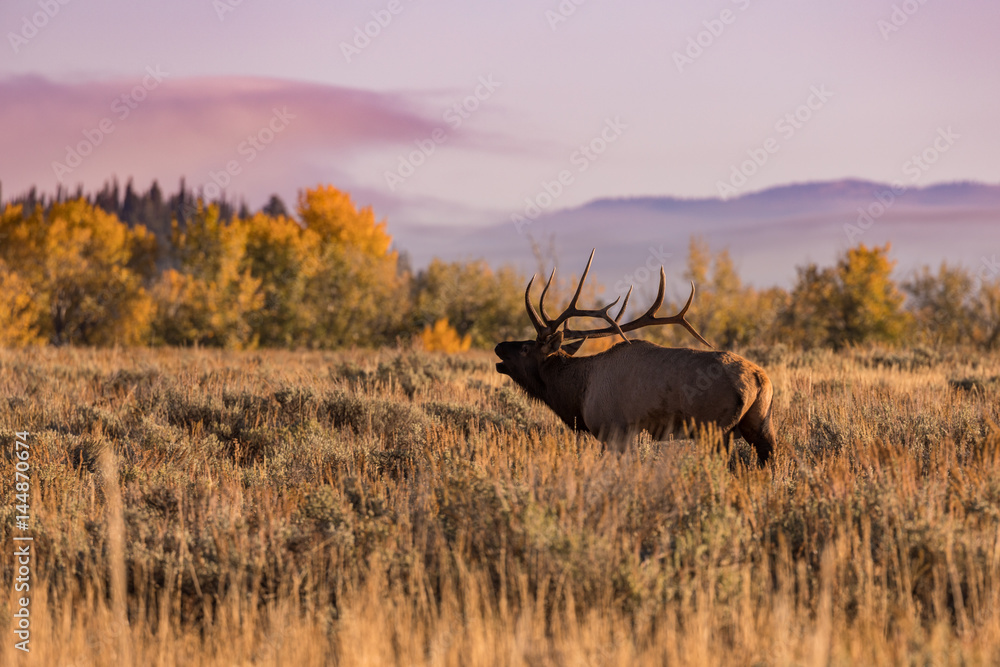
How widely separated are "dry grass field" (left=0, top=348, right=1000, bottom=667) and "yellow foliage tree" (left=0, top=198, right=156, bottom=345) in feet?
140

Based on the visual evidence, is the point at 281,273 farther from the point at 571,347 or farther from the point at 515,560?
the point at 515,560

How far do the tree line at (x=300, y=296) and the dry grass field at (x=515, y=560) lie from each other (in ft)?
125

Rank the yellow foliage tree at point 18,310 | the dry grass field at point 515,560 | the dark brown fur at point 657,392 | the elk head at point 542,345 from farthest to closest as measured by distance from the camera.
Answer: the yellow foliage tree at point 18,310 → the elk head at point 542,345 → the dark brown fur at point 657,392 → the dry grass field at point 515,560

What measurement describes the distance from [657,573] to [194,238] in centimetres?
4669

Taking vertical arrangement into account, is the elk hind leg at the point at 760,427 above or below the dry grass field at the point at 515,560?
above

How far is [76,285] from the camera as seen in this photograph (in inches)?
1793

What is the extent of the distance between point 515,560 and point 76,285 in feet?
162

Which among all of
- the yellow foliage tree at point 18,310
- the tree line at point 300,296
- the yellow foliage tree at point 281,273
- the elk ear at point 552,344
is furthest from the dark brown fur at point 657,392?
the yellow foliage tree at point 18,310

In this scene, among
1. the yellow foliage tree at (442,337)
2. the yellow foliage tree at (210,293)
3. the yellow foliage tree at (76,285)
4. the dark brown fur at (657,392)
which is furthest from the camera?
the yellow foliage tree at (442,337)


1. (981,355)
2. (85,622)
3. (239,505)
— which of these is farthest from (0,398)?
(981,355)

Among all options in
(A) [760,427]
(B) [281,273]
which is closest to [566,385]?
(A) [760,427]

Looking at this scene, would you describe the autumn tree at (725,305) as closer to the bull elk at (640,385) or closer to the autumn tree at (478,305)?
the autumn tree at (478,305)

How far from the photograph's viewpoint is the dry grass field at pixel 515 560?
302cm

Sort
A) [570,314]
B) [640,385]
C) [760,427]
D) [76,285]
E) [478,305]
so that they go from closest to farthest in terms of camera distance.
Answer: [760,427] → [640,385] → [570,314] → [76,285] → [478,305]
